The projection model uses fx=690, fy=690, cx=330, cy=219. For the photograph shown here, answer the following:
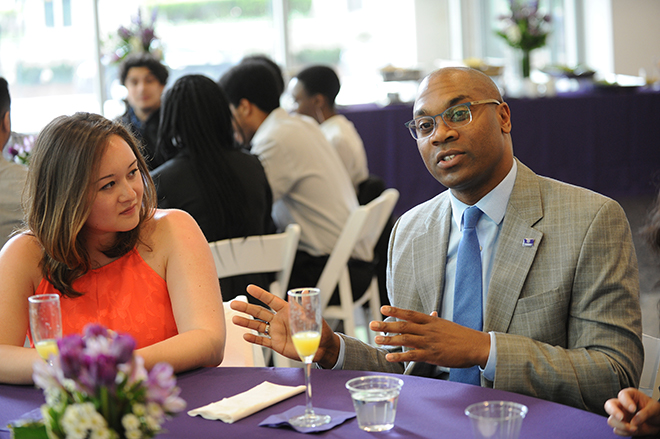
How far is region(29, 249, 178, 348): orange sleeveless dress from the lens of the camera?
158cm

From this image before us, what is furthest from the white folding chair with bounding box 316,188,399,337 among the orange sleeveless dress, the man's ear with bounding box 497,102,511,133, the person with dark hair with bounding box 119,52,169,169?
the person with dark hair with bounding box 119,52,169,169

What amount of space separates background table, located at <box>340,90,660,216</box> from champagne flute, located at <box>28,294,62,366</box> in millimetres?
4384

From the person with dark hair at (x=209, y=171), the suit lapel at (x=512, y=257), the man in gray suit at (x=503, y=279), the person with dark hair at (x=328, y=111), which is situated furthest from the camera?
the person with dark hair at (x=328, y=111)

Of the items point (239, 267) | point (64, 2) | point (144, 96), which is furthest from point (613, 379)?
point (64, 2)

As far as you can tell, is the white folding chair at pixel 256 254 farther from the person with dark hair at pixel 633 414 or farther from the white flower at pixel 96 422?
the white flower at pixel 96 422

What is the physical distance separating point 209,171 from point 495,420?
1.95m

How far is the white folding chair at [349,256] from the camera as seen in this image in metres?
2.76

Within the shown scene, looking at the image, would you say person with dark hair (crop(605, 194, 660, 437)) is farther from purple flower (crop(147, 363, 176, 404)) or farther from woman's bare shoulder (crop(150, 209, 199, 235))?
woman's bare shoulder (crop(150, 209, 199, 235))

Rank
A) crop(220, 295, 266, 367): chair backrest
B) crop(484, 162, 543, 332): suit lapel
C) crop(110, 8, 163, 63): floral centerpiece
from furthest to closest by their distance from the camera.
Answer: crop(110, 8, 163, 63): floral centerpiece, crop(220, 295, 266, 367): chair backrest, crop(484, 162, 543, 332): suit lapel

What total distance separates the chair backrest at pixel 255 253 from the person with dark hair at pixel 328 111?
1.64 m

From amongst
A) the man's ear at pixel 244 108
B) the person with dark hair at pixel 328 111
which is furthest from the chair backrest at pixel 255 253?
the person with dark hair at pixel 328 111

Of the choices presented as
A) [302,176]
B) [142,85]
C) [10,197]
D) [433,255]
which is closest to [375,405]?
[433,255]

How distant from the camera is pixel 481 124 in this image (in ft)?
5.27

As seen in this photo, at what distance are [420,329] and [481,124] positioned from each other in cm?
57
